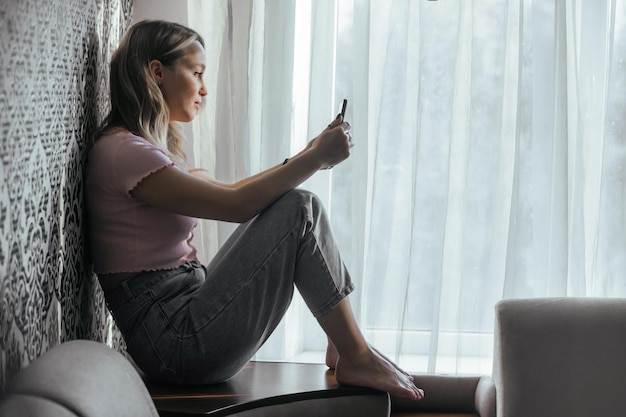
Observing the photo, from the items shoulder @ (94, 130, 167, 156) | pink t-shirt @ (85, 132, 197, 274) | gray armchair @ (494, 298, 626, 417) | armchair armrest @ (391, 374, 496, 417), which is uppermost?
shoulder @ (94, 130, 167, 156)

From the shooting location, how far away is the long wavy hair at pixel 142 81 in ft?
6.45

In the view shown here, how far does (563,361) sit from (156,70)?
1.27 metres

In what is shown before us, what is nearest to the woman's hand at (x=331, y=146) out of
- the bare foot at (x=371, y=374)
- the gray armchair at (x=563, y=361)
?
the bare foot at (x=371, y=374)

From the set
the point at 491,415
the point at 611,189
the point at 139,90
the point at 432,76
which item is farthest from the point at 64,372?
the point at 611,189

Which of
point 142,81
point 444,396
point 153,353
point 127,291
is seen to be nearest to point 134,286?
point 127,291

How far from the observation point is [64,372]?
1188 mm

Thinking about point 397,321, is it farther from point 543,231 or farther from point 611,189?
point 611,189

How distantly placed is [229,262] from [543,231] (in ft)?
3.95

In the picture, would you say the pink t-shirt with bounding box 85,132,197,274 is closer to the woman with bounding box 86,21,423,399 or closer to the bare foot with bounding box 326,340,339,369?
the woman with bounding box 86,21,423,399

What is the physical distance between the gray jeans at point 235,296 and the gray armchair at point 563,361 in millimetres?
571

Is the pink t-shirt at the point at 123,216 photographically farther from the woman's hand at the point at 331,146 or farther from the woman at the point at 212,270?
the woman's hand at the point at 331,146

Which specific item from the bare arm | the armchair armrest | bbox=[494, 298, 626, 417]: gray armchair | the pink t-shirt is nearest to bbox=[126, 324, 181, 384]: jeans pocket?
the pink t-shirt

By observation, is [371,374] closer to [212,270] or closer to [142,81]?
[212,270]

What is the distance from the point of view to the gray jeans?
6.06ft
